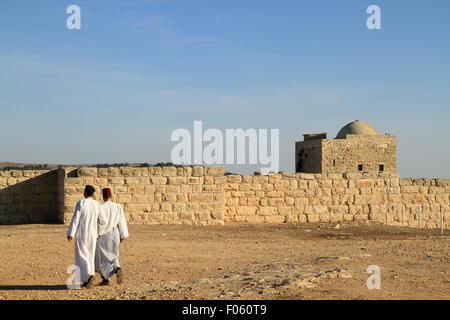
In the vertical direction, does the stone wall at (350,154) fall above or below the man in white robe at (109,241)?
above

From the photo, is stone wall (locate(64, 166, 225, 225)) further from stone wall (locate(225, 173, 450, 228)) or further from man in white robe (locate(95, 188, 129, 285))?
man in white robe (locate(95, 188, 129, 285))

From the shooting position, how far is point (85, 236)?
7.62 metres

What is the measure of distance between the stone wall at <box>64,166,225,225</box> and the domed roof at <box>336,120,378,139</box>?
72.5 ft

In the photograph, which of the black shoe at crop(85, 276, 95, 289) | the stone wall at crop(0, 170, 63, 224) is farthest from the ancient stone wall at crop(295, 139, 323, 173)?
the black shoe at crop(85, 276, 95, 289)

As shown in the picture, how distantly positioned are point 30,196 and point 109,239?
878cm

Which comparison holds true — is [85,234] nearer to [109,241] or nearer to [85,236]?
[85,236]

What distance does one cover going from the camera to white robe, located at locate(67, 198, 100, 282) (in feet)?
24.7

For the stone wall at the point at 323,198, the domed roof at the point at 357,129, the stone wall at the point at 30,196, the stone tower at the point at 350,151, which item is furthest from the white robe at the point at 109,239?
the domed roof at the point at 357,129

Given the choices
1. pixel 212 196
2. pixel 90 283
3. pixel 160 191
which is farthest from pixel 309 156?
pixel 90 283

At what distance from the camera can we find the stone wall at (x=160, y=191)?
14.7 metres

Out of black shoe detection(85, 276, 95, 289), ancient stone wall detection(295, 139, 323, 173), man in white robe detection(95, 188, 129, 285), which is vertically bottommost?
black shoe detection(85, 276, 95, 289)

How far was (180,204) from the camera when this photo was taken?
15312mm

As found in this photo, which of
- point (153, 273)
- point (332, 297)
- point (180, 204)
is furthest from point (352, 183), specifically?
point (332, 297)

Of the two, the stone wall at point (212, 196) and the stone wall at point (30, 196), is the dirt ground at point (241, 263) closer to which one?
the stone wall at point (212, 196)
